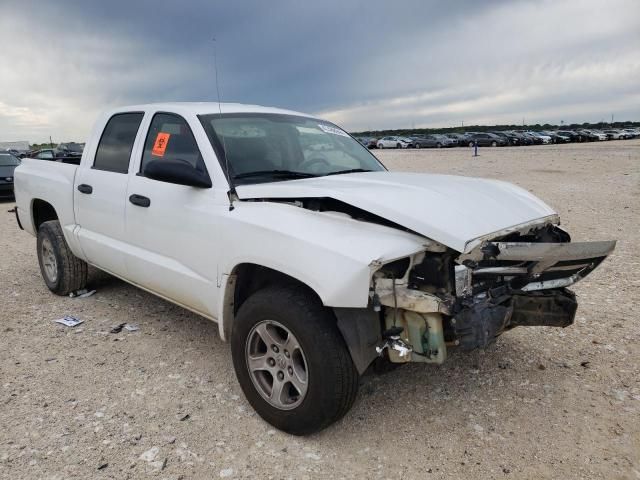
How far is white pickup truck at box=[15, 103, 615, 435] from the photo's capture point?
8.35 ft

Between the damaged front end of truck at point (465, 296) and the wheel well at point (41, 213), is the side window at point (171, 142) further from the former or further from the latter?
the wheel well at point (41, 213)

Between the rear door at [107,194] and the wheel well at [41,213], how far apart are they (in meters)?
1.17

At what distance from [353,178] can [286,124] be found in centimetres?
98

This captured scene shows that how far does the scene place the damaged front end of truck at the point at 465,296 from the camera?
252cm

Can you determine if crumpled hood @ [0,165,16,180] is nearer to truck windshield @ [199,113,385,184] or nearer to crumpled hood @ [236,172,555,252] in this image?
truck windshield @ [199,113,385,184]

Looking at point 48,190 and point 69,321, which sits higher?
point 48,190

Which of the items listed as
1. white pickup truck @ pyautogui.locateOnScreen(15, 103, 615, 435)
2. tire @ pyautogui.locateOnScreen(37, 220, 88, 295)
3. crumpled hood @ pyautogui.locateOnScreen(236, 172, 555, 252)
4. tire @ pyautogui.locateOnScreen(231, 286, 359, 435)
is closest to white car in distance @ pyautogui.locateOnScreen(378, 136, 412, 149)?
tire @ pyautogui.locateOnScreen(37, 220, 88, 295)

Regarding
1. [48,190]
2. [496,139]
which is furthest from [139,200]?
[496,139]

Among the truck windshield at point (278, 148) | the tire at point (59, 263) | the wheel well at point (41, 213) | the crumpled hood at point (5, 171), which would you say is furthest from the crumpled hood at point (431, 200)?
the crumpled hood at point (5, 171)

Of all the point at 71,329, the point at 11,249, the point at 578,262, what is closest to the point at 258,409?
the point at 578,262

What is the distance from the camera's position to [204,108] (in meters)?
3.82

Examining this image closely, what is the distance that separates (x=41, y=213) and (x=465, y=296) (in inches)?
195

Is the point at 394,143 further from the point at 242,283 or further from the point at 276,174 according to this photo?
the point at 242,283

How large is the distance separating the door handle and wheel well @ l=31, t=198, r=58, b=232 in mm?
2254
